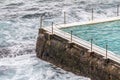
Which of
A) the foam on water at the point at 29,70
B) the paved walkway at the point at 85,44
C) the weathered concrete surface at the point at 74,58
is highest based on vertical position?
the paved walkway at the point at 85,44

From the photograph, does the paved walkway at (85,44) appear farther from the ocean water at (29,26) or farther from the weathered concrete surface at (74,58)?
the ocean water at (29,26)

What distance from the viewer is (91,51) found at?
62.4 feet

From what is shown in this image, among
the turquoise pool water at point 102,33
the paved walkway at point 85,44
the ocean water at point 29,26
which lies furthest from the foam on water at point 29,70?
the turquoise pool water at point 102,33

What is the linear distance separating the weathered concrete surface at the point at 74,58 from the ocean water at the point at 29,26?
39 cm

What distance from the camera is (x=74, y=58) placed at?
20.1 meters

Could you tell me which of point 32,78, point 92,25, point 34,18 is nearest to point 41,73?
point 32,78

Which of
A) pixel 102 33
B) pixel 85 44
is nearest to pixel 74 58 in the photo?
pixel 85 44

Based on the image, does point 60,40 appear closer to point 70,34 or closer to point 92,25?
point 70,34

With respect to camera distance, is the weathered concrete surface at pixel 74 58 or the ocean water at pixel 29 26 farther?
the ocean water at pixel 29 26

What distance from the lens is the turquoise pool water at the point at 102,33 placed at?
20.5 m

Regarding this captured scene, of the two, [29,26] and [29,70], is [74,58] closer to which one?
[29,70]

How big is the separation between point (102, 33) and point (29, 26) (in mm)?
9062

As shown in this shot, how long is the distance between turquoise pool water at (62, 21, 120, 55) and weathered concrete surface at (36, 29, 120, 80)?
1.24 m

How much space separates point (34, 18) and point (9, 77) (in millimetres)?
12509
